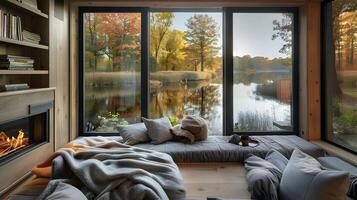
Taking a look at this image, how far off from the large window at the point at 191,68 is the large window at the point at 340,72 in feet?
1.72

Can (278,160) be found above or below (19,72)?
below

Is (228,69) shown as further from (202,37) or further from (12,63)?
(12,63)

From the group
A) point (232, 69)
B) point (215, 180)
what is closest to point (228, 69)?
point (232, 69)

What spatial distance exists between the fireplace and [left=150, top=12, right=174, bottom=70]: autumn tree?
1.71m

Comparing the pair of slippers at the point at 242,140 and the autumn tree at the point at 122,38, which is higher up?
the autumn tree at the point at 122,38

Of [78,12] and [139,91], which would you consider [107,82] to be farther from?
[78,12]

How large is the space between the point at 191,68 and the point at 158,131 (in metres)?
1.20

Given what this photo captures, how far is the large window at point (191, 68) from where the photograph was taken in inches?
170

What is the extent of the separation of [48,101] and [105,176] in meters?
1.76

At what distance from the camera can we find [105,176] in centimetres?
199

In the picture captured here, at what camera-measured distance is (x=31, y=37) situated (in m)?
3.16

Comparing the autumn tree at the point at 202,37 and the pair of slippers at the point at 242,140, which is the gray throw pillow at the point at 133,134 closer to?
the pair of slippers at the point at 242,140

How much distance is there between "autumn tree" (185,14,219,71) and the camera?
4.39 meters

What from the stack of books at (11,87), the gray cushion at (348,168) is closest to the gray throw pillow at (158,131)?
the stack of books at (11,87)
